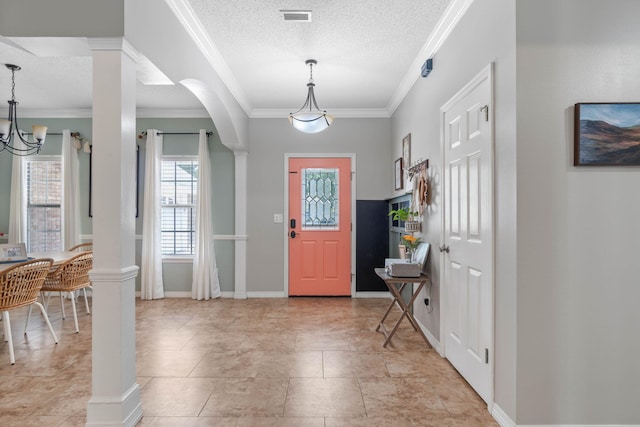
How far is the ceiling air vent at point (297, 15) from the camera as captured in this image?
9.30ft

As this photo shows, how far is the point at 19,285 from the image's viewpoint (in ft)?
10.1

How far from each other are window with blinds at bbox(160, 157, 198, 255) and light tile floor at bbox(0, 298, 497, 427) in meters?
1.39

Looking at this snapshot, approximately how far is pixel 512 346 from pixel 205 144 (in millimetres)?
4620

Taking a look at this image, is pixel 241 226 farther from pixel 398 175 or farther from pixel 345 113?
pixel 398 175

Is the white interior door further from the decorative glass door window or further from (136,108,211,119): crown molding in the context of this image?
(136,108,211,119): crown molding

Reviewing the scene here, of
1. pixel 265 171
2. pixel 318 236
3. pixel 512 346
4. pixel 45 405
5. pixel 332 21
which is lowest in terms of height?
pixel 45 405

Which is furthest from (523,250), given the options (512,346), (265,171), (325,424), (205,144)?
(205,144)

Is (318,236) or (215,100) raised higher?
(215,100)

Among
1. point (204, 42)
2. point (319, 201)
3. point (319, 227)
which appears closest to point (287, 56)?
point (204, 42)

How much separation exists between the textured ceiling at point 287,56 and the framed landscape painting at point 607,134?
1.38 meters

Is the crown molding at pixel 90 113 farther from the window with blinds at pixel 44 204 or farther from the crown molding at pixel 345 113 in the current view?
the crown molding at pixel 345 113

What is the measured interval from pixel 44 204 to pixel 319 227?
13.2ft

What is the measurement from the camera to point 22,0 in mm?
2025

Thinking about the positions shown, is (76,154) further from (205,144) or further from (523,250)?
(523,250)
